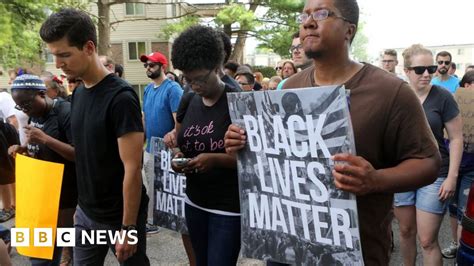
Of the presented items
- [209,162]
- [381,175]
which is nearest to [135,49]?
[209,162]

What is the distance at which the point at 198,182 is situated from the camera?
2.49 m

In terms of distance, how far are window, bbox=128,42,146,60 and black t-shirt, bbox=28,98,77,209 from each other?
25753 mm

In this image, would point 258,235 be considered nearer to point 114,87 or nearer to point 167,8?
point 114,87

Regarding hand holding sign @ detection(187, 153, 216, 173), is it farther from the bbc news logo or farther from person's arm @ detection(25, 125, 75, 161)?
person's arm @ detection(25, 125, 75, 161)

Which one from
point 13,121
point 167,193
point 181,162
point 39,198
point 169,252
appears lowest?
point 169,252

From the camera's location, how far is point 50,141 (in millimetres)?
2748

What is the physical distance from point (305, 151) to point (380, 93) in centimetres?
36

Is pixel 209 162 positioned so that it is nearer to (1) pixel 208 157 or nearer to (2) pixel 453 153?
(1) pixel 208 157

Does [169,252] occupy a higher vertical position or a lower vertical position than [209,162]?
lower

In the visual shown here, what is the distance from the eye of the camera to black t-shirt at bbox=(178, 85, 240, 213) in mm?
2377

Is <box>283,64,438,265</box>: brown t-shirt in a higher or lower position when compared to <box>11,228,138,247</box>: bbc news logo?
higher

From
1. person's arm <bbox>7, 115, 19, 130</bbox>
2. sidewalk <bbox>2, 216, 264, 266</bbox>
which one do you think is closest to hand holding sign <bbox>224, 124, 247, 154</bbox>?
sidewalk <bbox>2, 216, 264, 266</bbox>

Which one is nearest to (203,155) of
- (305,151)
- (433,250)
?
(305,151)

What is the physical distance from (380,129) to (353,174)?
27cm
